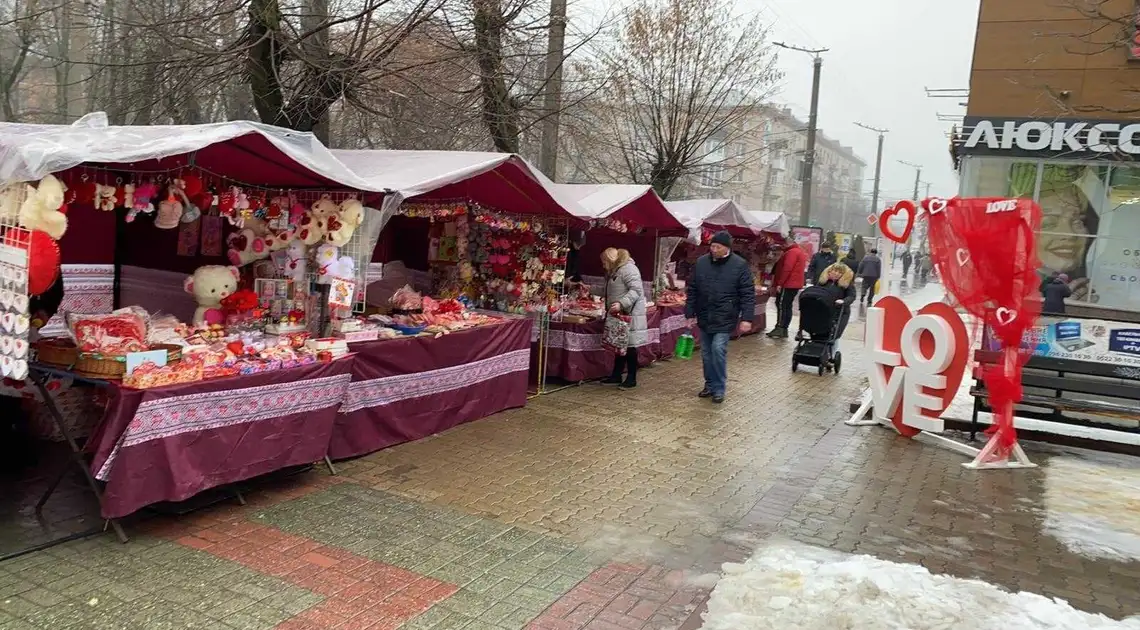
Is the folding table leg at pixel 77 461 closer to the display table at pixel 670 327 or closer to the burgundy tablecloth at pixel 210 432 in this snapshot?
the burgundy tablecloth at pixel 210 432

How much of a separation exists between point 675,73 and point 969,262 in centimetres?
1041

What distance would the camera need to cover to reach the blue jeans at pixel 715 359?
28.2 ft

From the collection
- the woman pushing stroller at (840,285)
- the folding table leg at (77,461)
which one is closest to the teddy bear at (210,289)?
the folding table leg at (77,461)

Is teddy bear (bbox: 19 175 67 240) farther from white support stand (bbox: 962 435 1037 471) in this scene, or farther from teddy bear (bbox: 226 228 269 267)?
white support stand (bbox: 962 435 1037 471)

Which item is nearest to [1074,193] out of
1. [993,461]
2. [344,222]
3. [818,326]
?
[818,326]

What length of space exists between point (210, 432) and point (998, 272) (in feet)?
20.0

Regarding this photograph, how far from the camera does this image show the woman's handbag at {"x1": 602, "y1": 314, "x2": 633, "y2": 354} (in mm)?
8953

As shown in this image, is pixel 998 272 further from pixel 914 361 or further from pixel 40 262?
pixel 40 262

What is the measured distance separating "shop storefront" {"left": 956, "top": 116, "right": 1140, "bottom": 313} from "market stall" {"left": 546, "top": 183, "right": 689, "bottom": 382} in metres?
9.50

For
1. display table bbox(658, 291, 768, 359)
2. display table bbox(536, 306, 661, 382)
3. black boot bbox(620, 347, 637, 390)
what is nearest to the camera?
display table bbox(536, 306, 661, 382)

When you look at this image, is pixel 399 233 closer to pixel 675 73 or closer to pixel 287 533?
pixel 287 533

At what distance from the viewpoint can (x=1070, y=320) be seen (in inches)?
301

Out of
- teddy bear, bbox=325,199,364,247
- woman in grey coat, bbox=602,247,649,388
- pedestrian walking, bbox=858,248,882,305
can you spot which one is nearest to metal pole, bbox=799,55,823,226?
pedestrian walking, bbox=858,248,882,305

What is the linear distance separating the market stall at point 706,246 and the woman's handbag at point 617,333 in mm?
→ 2365
